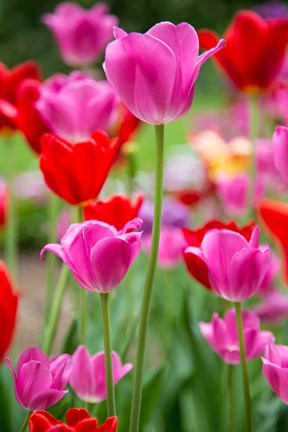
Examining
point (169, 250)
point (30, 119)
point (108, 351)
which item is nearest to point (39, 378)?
point (108, 351)

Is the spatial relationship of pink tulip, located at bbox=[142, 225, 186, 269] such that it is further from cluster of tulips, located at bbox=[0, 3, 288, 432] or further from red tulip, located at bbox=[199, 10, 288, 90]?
red tulip, located at bbox=[199, 10, 288, 90]

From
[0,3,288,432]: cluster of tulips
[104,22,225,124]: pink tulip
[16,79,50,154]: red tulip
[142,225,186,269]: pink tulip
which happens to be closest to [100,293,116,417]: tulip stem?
[0,3,288,432]: cluster of tulips

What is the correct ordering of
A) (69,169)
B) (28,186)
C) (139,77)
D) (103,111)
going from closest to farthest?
(139,77)
(69,169)
(103,111)
(28,186)

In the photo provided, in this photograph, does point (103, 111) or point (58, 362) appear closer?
point (58, 362)

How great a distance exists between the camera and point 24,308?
6.71ft

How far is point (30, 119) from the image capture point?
2.46 ft

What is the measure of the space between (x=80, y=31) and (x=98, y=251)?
2.56ft

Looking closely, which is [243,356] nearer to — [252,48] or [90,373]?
[90,373]

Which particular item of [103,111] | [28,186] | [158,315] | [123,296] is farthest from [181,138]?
[103,111]

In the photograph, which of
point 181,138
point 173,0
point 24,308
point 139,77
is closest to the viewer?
point 139,77

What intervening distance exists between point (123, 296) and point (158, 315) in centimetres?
36

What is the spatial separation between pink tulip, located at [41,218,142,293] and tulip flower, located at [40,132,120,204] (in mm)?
116

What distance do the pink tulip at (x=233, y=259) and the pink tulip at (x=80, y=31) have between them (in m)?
0.72

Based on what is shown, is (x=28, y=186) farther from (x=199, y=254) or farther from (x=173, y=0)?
(x=173, y=0)
